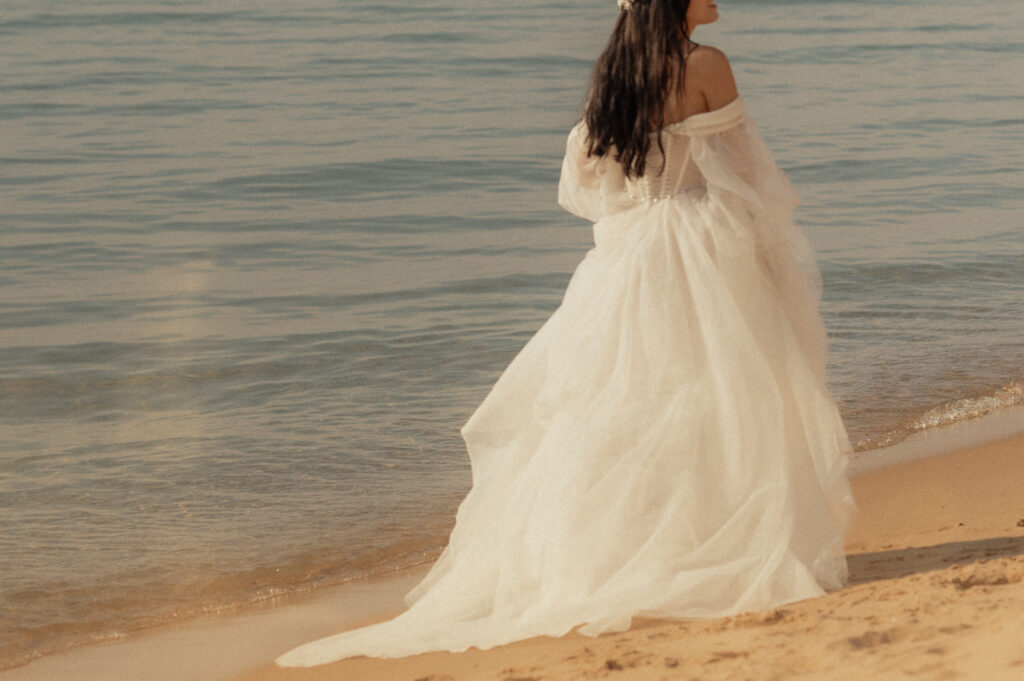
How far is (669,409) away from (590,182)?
749mm

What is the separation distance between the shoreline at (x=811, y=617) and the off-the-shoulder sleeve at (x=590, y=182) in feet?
4.13

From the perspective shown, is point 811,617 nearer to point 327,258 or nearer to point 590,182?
point 590,182

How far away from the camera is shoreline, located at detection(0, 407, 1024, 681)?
3.44 metres

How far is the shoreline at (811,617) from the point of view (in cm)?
344

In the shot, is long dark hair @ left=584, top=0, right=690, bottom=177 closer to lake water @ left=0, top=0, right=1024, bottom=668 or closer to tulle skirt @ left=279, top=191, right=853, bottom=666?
tulle skirt @ left=279, top=191, right=853, bottom=666

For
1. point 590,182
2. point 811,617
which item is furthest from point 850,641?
point 590,182

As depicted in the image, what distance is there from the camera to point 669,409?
3.99 metres

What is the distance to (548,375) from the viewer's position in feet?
13.6

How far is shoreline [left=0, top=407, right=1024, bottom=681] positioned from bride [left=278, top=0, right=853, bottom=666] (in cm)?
11

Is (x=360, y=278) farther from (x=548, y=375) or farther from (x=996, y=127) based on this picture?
(x=996, y=127)

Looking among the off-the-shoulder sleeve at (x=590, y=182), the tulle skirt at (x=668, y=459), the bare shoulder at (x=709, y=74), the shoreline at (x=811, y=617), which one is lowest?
the shoreline at (x=811, y=617)

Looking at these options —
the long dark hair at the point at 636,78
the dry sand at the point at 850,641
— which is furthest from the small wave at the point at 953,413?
the long dark hair at the point at 636,78

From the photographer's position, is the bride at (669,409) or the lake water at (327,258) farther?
the lake water at (327,258)

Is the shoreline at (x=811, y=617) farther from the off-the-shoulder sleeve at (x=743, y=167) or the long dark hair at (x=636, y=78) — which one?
the long dark hair at (x=636, y=78)
